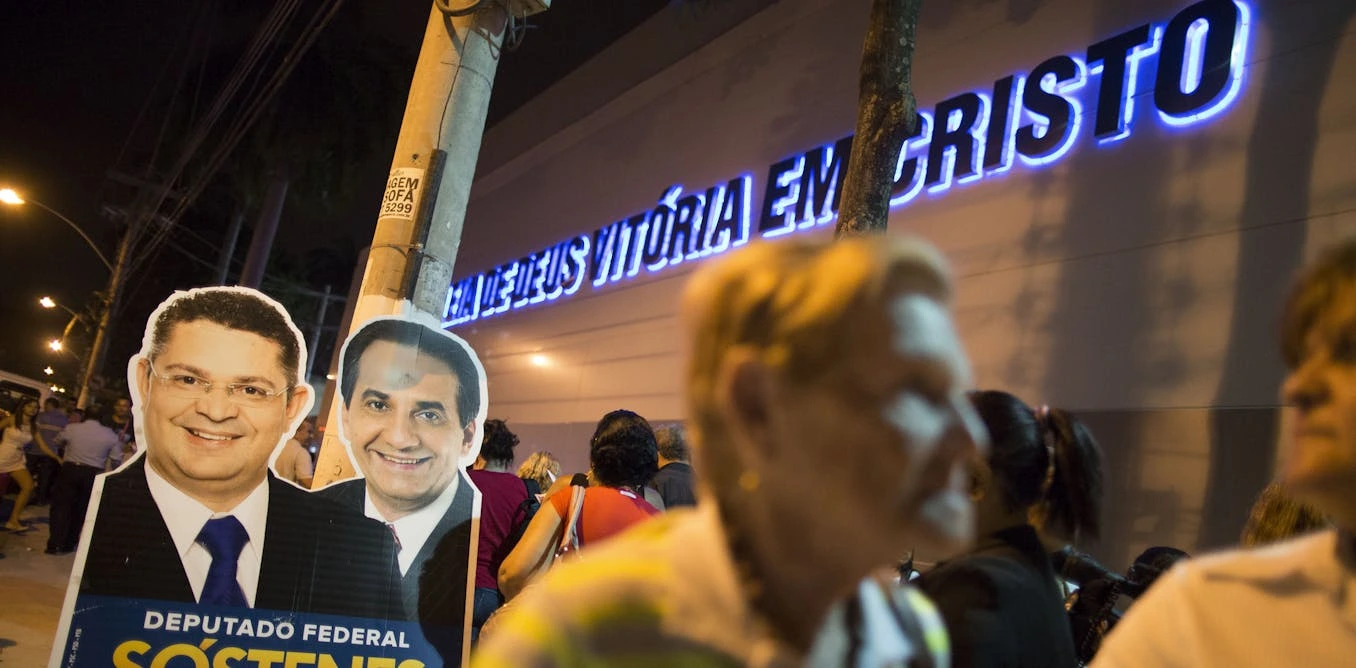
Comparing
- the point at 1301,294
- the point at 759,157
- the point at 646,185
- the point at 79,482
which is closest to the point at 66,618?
the point at 1301,294

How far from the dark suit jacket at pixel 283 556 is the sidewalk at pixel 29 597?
12.0 feet

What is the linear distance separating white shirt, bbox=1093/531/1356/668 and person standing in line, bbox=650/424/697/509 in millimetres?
3697

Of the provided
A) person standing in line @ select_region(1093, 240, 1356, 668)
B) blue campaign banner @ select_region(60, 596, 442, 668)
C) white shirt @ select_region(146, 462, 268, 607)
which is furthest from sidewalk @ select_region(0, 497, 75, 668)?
person standing in line @ select_region(1093, 240, 1356, 668)

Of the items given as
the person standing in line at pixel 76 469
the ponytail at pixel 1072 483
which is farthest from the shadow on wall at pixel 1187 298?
the person standing in line at pixel 76 469

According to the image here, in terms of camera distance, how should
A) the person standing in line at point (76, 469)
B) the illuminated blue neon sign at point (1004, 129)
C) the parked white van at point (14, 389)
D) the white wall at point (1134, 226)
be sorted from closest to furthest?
the white wall at point (1134, 226), the illuminated blue neon sign at point (1004, 129), the person standing in line at point (76, 469), the parked white van at point (14, 389)

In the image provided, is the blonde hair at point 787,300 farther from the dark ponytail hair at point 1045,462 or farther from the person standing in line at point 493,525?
the person standing in line at point 493,525

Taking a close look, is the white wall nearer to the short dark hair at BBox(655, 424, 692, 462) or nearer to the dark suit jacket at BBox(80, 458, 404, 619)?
the short dark hair at BBox(655, 424, 692, 462)

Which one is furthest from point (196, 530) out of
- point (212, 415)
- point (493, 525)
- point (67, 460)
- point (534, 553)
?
point (67, 460)

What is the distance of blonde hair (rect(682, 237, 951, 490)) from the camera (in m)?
0.87

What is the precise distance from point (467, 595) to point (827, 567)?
118 inches

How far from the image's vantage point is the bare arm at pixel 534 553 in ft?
11.3

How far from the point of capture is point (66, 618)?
3.03 meters

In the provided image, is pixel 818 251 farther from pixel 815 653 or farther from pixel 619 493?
pixel 619 493

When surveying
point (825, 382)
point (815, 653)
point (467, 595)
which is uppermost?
point (825, 382)
